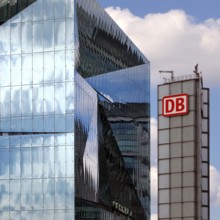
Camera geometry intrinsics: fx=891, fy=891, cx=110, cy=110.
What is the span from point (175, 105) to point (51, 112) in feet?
211

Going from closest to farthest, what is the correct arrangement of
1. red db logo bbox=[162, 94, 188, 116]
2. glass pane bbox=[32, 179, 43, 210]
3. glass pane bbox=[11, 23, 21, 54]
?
red db logo bbox=[162, 94, 188, 116]
glass pane bbox=[32, 179, 43, 210]
glass pane bbox=[11, 23, 21, 54]

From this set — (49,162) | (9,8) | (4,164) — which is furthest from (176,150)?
(9,8)

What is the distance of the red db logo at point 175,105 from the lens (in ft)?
164

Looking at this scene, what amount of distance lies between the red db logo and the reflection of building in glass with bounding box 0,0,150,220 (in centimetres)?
6058

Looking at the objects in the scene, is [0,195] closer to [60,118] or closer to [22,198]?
[22,198]

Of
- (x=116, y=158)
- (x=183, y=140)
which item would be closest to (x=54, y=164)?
(x=116, y=158)

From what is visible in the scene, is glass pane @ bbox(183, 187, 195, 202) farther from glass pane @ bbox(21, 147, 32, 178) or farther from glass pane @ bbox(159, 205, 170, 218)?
glass pane @ bbox(21, 147, 32, 178)

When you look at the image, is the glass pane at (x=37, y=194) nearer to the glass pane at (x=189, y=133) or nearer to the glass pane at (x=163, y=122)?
the glass pane at (x=163, y=122)

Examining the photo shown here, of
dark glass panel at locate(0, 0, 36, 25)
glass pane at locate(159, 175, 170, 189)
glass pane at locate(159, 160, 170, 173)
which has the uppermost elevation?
dark glass panel at locate(0, 0, 36, 25)

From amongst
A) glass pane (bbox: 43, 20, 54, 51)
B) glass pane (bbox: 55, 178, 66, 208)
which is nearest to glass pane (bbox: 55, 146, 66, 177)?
glass pane (bbox: 55, 178, 66, 208)

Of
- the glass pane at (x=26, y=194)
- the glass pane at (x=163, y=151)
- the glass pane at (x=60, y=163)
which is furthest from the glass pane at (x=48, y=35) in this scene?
the glass pane at (x=163, y=151)

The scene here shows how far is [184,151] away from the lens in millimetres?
50062

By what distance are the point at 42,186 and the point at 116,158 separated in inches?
1120

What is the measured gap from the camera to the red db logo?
164 feet
